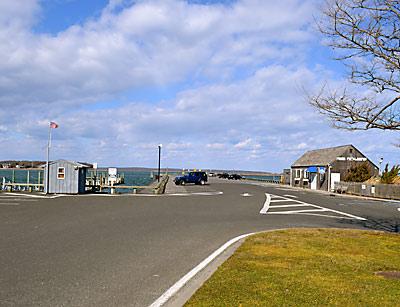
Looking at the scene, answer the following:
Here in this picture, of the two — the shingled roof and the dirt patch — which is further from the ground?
the shingled roof

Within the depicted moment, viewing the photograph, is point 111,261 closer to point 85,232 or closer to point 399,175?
point 85,232

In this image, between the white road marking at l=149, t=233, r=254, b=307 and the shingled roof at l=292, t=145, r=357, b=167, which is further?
the shingled roof at l=292, t=145, r=357, b=167

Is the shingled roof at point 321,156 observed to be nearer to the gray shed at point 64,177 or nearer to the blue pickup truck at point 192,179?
the blue pickup truck at point 192,179

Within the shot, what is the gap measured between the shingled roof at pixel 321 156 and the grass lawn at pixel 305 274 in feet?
148

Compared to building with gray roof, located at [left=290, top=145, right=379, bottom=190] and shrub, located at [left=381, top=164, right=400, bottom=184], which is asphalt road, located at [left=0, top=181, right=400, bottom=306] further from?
building with gray roof, located at [left=290, top=145, right=379, bottom=190]

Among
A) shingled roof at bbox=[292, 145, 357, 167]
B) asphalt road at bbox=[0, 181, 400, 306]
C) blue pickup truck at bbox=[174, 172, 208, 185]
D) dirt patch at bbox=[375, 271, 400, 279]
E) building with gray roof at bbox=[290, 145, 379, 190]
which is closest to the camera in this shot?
asphalt road at bbox=[0, 181, 400, 306]

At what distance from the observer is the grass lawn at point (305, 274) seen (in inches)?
239

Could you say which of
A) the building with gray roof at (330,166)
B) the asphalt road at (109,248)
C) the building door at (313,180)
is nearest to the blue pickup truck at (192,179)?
the building with gray roof at (330,166)

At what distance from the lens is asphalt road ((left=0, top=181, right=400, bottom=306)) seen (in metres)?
6.46

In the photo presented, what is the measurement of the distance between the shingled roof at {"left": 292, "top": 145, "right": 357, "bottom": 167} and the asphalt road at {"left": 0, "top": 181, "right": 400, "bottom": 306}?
3758 centimetres

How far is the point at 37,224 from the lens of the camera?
14.5 meters

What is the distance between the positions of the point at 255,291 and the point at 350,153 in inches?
2056

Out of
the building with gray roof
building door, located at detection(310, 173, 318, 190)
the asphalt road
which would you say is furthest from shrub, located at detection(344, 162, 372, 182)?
the asphalt road

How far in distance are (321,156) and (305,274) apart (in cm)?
5509
